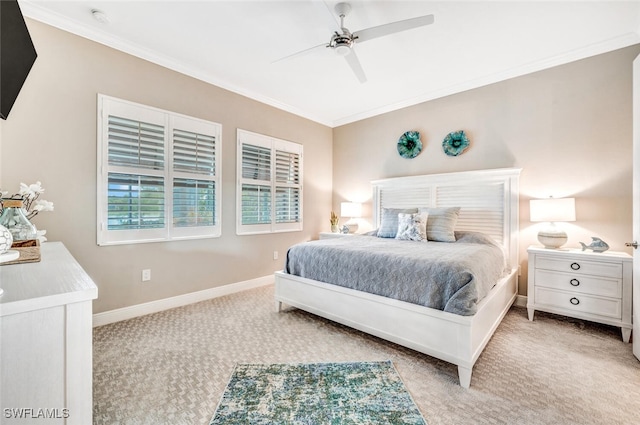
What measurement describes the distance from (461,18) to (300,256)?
253cm

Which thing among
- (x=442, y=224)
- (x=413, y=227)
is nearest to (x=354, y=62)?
(x=413, y=227)

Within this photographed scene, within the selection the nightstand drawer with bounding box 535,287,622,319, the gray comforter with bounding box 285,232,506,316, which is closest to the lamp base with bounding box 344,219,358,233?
the gray comforter with bounding box 285,232,506,316

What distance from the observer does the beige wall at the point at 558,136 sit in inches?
107

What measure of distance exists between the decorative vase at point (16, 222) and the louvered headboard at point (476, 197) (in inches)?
151

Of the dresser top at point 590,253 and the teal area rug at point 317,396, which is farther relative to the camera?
the dresser top at point 590,253

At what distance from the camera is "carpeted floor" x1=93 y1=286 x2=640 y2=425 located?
155 cm

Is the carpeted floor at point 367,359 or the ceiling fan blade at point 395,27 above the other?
the ceiling fan blade at point 395,27

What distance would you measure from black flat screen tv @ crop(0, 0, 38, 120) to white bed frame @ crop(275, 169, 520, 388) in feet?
7.45

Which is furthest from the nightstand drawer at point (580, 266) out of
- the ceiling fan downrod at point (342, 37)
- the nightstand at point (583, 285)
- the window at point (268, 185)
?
the window at point (268, 185)

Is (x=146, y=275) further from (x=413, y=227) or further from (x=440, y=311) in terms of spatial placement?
(x=413, y=227)

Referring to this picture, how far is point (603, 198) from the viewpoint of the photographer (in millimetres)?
2775

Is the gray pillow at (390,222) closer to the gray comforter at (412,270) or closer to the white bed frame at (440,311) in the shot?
the white bed frame at (440,311)

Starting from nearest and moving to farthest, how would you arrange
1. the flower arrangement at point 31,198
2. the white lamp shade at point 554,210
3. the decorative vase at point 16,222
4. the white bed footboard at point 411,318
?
the decorative vase at point 16,222 < the flower arrangement at point 31,198 < the white bed footboard at point 411,318 < the white lamp shade at point 554,210

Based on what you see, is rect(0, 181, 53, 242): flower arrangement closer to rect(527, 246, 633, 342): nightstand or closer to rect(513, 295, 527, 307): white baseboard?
rect(527, 246, 633, 342): nightstand
